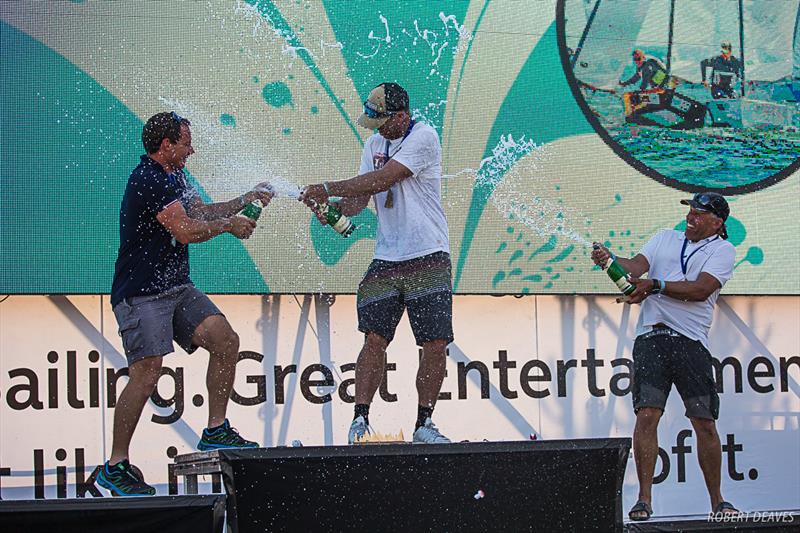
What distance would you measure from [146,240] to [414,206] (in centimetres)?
110

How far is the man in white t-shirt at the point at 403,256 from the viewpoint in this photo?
4469 millimetres

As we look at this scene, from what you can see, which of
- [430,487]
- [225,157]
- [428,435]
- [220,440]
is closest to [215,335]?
[220,440]

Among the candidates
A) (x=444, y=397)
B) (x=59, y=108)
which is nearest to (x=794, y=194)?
(x=444, y=397)

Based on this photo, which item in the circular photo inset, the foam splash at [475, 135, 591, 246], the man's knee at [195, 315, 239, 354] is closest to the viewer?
the man's knee at [195, 315, 239, 354]

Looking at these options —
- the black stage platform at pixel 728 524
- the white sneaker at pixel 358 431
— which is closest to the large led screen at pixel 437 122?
the white sneaker at pixel 358 431

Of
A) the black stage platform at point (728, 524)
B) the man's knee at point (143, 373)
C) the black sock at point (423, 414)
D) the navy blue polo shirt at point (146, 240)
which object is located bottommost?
the black stage platform at point (728, 524)

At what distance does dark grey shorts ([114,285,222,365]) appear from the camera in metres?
4.25

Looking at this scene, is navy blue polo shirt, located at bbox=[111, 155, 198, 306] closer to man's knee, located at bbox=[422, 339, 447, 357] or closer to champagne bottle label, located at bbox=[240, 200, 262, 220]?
champagne bottle label, located at bbox=[240, 200, 262, 220]

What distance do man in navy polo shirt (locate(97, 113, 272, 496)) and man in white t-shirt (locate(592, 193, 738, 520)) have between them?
1887 millimetres

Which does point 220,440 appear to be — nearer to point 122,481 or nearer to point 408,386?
point 122,481

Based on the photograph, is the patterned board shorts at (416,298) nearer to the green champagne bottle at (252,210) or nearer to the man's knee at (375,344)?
the man's knee at (375,344)

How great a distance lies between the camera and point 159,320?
14.0 feet

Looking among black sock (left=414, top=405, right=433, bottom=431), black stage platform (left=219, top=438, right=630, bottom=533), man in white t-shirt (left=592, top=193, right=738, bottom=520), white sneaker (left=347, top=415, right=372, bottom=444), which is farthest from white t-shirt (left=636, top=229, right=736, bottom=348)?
black stage platform (left=219, top=438, right=630, bottom=533)

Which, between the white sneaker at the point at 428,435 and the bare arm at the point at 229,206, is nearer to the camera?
the white sneaker at the point at 428,435
